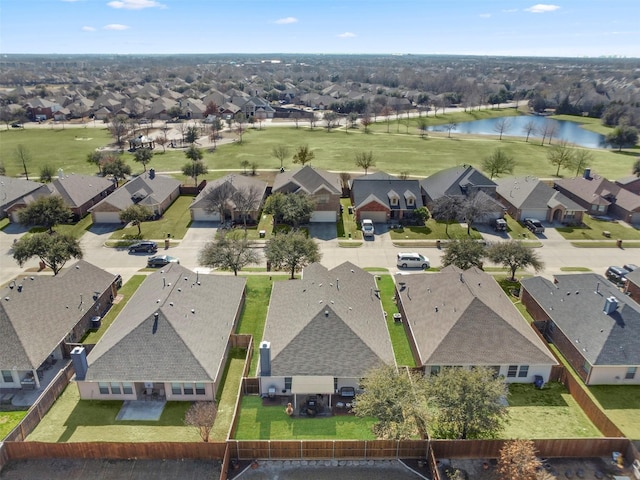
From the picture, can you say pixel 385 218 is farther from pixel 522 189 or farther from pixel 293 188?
pixel 522 189

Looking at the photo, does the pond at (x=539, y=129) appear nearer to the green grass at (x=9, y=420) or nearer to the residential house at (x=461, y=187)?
the residential house at (x=461, y=187)

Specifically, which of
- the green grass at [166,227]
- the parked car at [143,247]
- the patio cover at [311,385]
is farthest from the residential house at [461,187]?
the patio cover at [311,385]

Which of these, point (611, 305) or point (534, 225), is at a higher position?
point (611, 305)

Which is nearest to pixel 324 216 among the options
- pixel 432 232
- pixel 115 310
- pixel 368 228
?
pixel 368 228

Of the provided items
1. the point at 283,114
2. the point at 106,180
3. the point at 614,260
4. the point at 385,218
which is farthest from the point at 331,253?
the point at 283,114

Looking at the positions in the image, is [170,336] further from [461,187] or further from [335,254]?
[461,187]

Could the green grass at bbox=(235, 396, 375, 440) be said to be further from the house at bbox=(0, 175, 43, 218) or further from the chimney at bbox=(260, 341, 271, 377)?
the house at bbox=(0, 175, 43, 218)
